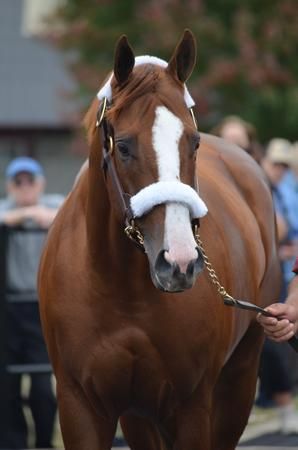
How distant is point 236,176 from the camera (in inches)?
295

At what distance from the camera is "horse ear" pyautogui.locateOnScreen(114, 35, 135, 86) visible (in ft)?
17.8

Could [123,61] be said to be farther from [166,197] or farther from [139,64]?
[166,197]

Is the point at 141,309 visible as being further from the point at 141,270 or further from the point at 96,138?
the point at 96,138

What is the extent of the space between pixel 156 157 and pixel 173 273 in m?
0.49

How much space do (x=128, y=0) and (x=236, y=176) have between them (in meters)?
10.2

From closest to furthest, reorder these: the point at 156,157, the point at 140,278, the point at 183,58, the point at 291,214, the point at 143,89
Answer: the point at 156,157
the point at 143,89
the point at 183,58
the point at 140,278
the point at 291,214

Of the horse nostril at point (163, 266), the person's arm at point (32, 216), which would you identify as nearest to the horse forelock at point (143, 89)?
the horse nostril at point (163, 266)

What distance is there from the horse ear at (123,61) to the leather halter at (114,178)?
160 mm

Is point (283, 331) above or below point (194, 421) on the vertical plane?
above

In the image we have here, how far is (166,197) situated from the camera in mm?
5145

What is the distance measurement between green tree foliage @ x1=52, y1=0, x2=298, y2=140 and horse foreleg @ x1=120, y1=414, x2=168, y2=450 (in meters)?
10.3

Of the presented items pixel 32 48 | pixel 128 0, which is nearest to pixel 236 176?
pixel 128 0

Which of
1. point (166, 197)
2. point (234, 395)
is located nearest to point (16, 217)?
point (234, 395)

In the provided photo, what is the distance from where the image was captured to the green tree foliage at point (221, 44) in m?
16.6
